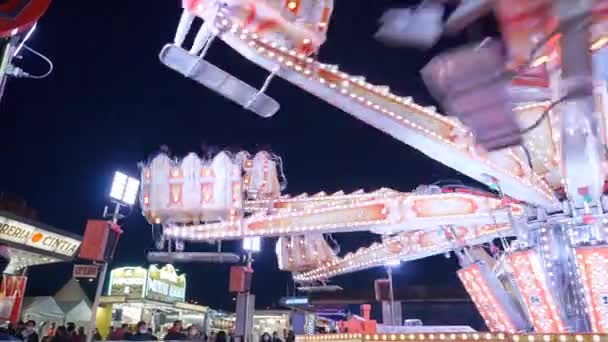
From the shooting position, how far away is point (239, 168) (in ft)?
39.0

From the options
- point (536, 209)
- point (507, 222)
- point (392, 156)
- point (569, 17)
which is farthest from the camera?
point (392, 156)

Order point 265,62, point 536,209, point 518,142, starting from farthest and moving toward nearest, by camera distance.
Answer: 1. point 536,209
2. point 265,62
3. point 518,142

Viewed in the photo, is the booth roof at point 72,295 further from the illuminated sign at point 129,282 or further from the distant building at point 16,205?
the distant building at point 16,205

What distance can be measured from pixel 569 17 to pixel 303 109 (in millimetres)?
15947

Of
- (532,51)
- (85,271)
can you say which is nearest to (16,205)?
(85,271)

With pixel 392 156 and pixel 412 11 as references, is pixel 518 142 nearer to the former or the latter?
pixel 412 11

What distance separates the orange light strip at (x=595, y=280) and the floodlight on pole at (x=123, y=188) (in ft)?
29.8

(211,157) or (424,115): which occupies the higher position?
(211,157)

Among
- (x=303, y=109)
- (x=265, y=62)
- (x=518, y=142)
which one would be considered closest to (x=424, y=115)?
(x=265, y=62)

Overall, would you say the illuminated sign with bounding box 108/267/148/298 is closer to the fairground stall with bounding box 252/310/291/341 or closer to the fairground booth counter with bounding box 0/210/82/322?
the fairground stall with bounding box 252/310/291/341

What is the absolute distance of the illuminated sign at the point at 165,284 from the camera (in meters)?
26.5

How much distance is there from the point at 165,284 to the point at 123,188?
18.5 meters

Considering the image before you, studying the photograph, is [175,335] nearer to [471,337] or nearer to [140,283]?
[471,337]

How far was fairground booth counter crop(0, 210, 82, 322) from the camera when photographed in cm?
1224
